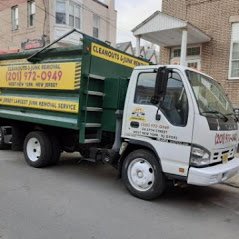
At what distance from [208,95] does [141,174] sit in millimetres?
1732

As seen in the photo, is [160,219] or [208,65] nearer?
[160,219]

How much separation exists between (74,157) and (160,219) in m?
4.65

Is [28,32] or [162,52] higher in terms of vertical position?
[28,32]

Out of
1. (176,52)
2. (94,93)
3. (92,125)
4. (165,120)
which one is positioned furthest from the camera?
(176,52)

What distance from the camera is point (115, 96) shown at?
6.28 m

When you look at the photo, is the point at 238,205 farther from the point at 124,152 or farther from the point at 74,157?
the point at 74,157

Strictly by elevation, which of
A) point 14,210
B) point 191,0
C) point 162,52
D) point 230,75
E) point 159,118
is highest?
point 191,0

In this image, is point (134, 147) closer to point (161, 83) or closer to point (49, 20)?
point (161, 83)

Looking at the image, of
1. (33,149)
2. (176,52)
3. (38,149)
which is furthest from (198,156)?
(176,52)

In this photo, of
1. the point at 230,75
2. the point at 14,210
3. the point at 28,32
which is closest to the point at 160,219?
the point at 14,210

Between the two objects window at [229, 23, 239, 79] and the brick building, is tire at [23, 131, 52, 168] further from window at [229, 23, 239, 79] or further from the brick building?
window at [229, 23, 239, 79]

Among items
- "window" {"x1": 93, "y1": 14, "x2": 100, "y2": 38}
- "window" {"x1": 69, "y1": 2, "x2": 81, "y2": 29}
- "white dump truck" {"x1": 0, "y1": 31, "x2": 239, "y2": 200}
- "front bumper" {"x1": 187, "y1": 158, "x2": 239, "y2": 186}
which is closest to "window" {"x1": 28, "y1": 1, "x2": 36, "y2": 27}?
"window" {"x1": 69, "y1": 2, "x2": 81, "y2": 29}

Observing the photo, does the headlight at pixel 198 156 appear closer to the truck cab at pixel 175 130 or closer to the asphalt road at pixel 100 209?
the truck cab at pixel 175 130

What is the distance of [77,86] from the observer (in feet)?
20.2
